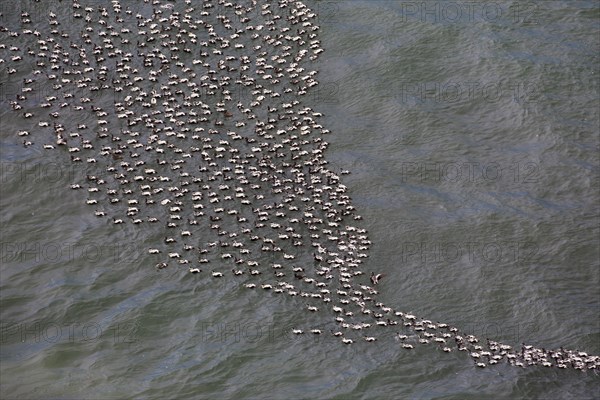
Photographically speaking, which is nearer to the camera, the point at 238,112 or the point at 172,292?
the point at 172,292

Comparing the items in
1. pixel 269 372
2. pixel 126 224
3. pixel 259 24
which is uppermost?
pixel 259 24

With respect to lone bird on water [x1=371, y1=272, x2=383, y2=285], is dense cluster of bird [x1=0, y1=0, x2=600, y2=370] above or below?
above

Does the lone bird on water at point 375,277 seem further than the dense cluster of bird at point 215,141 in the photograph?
Yes

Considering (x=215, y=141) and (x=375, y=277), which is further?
(x=215, y=141)

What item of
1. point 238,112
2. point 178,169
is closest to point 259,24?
point 238,112

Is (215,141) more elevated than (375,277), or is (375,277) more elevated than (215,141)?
(215,141)

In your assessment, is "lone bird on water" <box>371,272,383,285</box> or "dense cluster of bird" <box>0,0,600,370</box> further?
"lone bird on water" <box>371,272,383,285</box>

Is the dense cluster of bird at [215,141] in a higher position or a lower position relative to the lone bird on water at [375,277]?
higher

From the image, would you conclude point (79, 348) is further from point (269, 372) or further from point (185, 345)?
point (269, 372)
